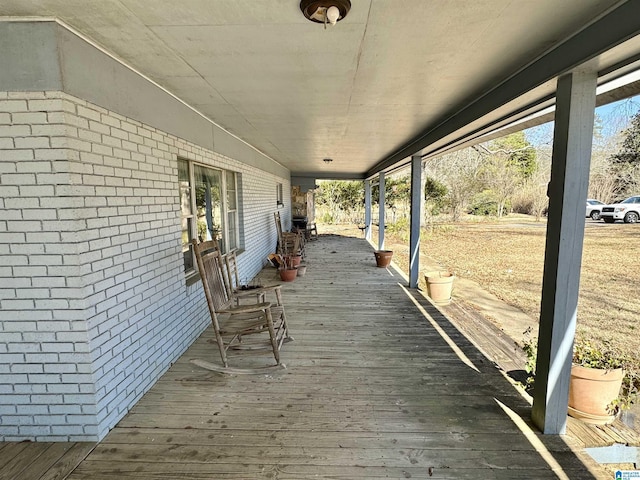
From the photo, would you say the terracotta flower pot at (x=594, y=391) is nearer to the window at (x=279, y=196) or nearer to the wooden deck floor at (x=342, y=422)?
the wooden deck floor at (x=342, y=422)

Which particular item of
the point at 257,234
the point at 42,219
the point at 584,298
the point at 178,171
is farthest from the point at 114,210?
the point at 584,298

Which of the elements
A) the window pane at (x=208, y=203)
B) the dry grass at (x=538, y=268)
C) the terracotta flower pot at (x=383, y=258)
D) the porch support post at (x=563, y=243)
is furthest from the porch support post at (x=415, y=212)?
the porch support post at (x=563, y=243)

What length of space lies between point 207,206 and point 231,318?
175 cm

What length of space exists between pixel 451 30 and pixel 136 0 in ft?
5.15

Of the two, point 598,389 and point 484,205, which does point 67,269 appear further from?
point 484,205

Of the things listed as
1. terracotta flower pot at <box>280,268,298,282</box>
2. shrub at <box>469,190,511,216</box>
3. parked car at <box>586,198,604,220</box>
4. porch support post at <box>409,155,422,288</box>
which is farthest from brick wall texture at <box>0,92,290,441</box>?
parked car at <box>586,198,604,220</box>

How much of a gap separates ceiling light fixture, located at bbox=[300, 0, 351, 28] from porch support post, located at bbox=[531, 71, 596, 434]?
4.29 ft

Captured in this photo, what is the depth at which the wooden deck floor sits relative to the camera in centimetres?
175

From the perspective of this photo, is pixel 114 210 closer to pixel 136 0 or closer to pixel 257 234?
pixel 136 0

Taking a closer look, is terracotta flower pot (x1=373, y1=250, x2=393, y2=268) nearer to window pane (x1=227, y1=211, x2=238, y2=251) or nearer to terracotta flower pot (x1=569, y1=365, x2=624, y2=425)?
window pane (x1=227, y1=211, x2=238, y2=251)

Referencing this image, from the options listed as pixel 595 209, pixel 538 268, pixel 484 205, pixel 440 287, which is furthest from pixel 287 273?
pixel 595 209

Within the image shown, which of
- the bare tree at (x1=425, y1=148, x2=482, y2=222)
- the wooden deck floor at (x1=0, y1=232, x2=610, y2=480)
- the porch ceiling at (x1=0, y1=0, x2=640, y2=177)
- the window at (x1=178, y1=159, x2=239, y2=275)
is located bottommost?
the wooden deck floor at (x1=0, y1=232, x2=610, y2=480)

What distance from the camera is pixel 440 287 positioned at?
4.75 m

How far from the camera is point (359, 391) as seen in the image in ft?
8.11
